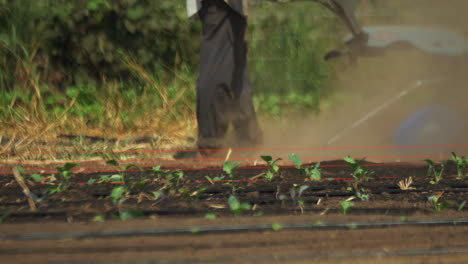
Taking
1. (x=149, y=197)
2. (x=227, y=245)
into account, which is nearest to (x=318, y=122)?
(x=149, y=197)

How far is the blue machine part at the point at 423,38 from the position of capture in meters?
3.52

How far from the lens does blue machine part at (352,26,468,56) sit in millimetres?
3523

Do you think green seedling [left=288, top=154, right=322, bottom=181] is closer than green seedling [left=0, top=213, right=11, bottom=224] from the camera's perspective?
No

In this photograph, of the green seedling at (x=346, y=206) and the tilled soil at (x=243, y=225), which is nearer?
the tilled soil at (x=243, y=225)

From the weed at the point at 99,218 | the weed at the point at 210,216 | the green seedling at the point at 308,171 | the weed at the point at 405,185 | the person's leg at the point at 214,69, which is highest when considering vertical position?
the person's leg at the point at 214,69

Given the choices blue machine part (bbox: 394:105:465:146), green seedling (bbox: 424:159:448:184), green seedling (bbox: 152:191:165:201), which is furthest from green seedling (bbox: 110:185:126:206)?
blue machine part (bbox: 394:105:465:146)

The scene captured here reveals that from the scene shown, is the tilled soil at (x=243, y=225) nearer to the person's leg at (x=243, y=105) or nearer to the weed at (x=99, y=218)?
the weed at (x=99, y=218)

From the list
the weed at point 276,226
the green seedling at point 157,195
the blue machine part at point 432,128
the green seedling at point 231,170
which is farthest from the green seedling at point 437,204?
the blue machine part at point 432,128

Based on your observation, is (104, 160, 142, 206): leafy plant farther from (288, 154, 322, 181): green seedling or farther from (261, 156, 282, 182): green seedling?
(288, 154, 322, 181): green seedling

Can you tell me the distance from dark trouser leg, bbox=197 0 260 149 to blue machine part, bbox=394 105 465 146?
1200mm

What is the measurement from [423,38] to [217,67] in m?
1.54

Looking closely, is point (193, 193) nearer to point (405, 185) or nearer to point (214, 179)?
point (214, 179)

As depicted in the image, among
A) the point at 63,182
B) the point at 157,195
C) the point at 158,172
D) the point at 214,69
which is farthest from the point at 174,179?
the point at 214,69

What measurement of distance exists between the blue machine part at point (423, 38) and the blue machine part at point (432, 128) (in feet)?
1.26
